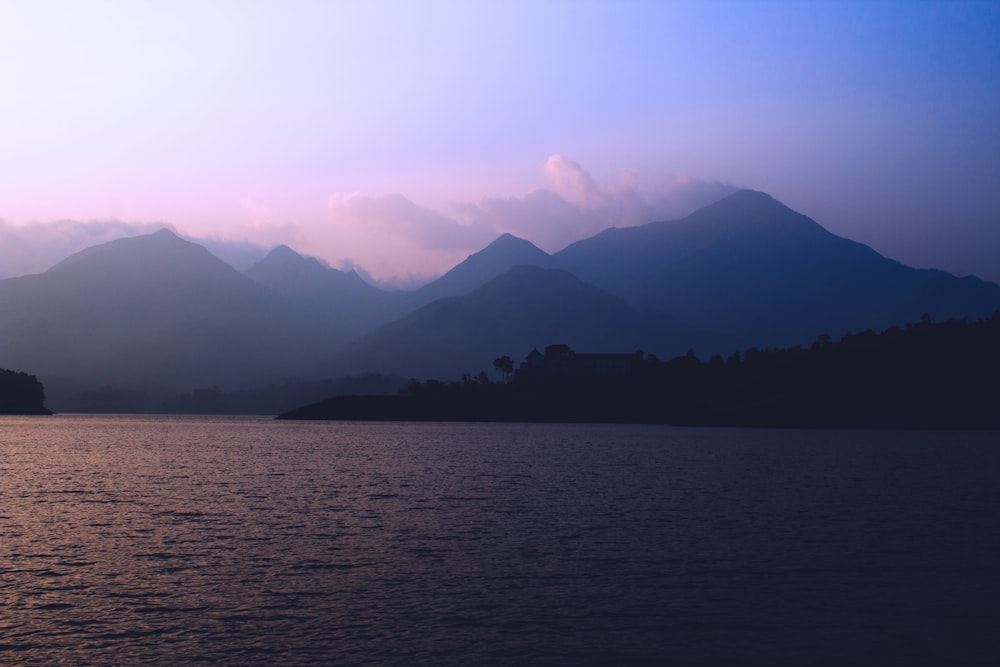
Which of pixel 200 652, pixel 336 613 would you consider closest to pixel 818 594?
pixel 336 613

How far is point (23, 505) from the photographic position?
52.2 m

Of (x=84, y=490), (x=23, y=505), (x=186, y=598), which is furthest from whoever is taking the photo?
(x=84, y=490)

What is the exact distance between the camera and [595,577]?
31.7 metres

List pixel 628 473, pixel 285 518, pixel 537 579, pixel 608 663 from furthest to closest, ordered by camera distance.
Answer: pixel 628 473 → pixel 285 518 → pixel 537 579 → pixel 608 663

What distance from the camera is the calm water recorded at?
23.2m

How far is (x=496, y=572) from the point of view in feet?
106

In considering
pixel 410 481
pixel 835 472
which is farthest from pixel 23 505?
pixel 835 472

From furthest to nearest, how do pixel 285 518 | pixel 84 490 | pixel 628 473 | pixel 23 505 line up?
pixel 628 473, pixel 84 490, pixel 23 505, pixel 285 518

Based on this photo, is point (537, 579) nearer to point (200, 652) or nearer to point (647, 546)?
point (647, 546)

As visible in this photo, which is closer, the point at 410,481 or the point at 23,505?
the point at 23,505

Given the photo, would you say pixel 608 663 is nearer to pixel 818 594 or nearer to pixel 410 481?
pixel 818 594

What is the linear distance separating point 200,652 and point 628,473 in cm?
5879

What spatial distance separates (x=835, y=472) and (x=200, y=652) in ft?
238

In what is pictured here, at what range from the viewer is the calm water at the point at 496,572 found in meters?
23.2
